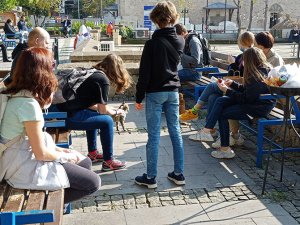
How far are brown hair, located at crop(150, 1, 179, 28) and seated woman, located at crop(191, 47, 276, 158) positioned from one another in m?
1.29

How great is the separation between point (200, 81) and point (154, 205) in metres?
4.48

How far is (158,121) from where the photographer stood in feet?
14.9

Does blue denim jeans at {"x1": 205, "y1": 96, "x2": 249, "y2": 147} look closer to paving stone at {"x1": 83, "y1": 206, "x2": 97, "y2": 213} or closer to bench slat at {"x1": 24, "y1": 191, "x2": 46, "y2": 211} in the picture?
paving stone at {"x1": 83, "y1": 206, "x2": 97, "y2": 213}

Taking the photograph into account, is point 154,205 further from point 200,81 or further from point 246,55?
point 200,81

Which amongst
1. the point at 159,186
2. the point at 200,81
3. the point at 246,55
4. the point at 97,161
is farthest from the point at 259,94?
the point at 200,81

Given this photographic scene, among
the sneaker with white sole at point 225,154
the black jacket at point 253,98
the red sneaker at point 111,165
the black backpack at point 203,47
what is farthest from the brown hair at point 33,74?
the black backpack at point 203,47

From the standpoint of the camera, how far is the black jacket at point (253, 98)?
5285 mm

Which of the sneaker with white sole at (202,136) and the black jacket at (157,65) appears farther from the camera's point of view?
the sneaker with white sole at (202,136)

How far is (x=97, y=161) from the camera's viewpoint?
5480 millimetres

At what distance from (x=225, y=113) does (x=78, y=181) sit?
8.67 ft

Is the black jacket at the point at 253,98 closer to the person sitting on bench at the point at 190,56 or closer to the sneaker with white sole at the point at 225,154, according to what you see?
the sneaker with white sole at the point at 225,154

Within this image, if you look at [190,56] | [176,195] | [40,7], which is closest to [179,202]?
[176,195]

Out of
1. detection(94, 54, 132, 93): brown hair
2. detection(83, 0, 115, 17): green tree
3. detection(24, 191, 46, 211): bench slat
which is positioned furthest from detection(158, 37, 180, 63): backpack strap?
detection(83, 0, 115, 17): green tree

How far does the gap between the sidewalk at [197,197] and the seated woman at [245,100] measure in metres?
0.41
